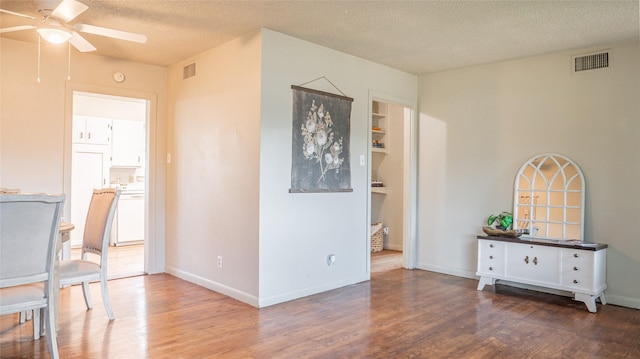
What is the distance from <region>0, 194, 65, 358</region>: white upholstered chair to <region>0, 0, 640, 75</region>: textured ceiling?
1.66 m

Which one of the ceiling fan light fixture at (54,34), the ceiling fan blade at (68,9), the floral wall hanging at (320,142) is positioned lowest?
the floral wall hanging at (320,142)

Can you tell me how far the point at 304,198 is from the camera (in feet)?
13.3

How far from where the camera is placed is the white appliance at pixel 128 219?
674 cm

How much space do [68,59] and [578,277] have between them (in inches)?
209

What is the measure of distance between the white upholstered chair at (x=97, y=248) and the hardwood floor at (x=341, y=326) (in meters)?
0.33

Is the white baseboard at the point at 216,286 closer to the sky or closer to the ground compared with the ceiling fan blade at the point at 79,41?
closer to the ground

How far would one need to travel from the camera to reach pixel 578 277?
3.77 m

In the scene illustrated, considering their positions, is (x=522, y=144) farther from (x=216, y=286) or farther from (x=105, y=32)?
(x=105, y=32)

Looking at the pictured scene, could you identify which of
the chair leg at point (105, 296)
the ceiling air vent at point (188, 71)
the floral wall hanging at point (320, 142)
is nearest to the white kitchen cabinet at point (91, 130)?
the ceiling air vent at point (188, 71)

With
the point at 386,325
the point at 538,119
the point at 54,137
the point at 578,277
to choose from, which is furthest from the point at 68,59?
the point at 578,277

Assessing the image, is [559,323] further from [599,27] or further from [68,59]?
[68,59]

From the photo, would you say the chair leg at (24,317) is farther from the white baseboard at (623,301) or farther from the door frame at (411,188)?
the white baseboard at (623,301)

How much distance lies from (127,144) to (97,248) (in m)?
4.05

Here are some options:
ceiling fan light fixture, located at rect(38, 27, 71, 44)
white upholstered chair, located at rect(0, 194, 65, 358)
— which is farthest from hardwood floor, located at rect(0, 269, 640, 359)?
ceiling fan light fixture, located at rect(38, 27, 71, 44)
